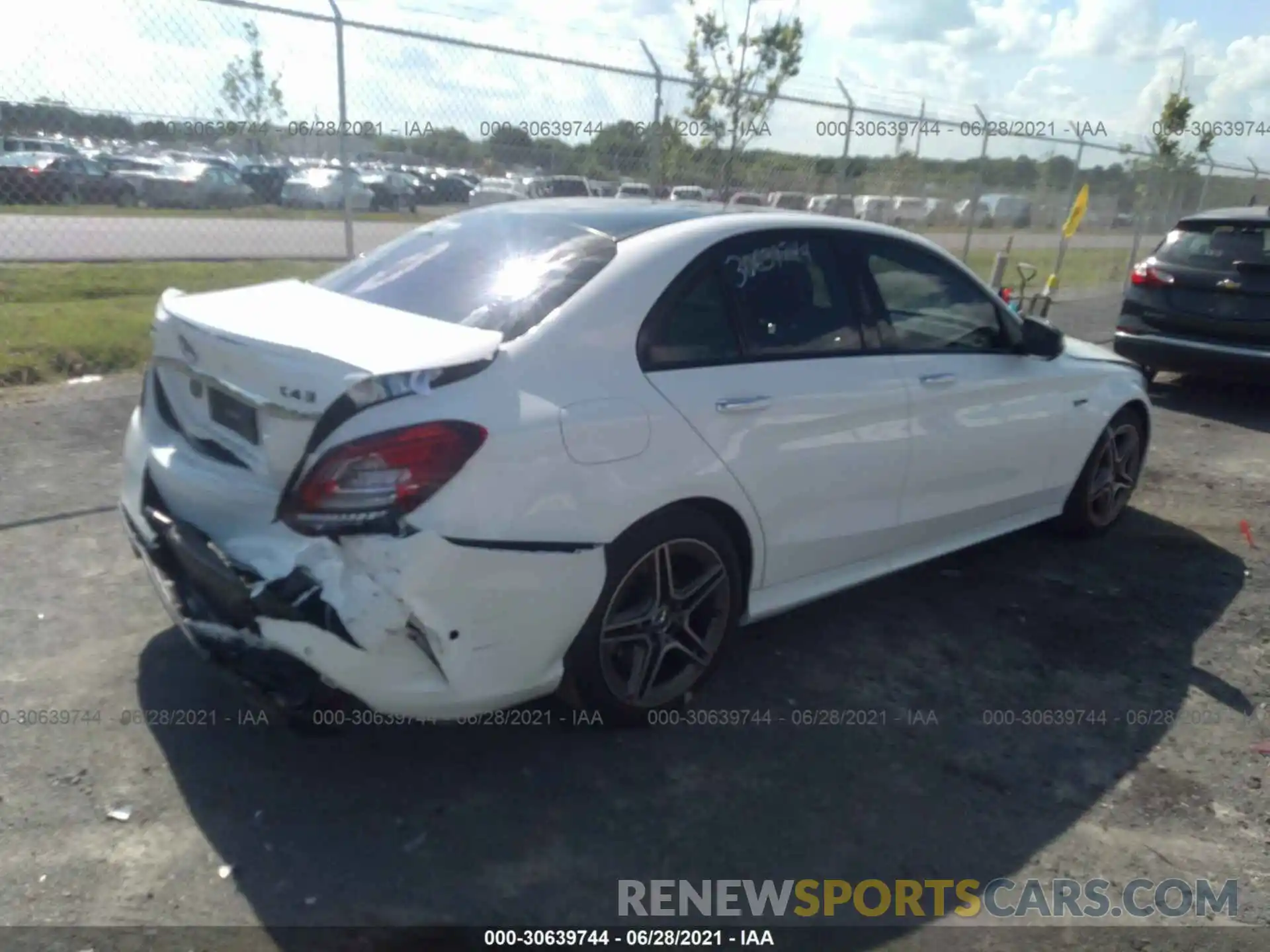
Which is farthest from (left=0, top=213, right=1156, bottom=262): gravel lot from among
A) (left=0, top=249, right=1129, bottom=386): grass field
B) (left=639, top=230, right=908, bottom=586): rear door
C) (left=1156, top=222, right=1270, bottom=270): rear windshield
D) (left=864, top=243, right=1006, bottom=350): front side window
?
(left=1156, top=222, right=1270, bottom=270): rear windshield

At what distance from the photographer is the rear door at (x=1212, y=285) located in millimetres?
8383

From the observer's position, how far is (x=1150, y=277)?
29.6 ft

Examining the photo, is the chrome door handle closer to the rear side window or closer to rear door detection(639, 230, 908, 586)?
rear door detection(639, 230, 908, 586)

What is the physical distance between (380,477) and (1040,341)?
126 inches

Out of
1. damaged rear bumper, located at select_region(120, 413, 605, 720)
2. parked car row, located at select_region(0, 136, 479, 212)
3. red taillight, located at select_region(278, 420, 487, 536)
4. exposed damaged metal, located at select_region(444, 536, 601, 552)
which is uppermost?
parked car row, located at select_region(0, 136, 479, 212)

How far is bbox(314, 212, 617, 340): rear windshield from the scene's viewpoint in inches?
128

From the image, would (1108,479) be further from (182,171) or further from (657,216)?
(182,171)

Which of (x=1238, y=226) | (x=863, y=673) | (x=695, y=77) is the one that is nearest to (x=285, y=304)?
(x=863, y=673)

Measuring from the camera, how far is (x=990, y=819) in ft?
10.5

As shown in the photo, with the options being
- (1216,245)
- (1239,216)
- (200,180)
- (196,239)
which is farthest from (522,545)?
(1239,216)

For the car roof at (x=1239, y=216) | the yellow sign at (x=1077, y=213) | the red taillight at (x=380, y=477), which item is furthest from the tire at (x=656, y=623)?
the yellow sign at (x=1077, y=213)

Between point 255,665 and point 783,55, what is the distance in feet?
50.6

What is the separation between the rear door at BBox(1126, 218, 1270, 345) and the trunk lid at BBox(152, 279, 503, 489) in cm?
750

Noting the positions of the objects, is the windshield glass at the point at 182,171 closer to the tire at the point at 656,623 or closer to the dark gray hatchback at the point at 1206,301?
the tire at the point at 656,623
